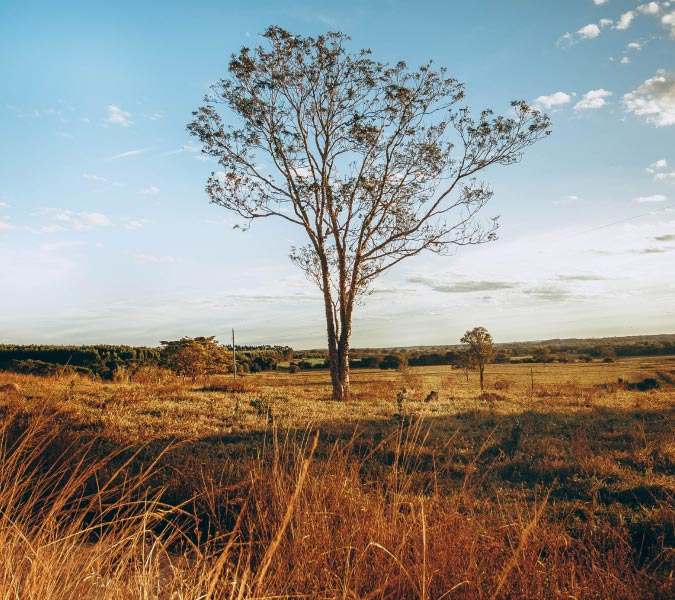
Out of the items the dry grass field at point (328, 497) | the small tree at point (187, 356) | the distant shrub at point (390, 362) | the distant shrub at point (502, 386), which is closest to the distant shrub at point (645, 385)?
the distant shrub at point (502, 386)

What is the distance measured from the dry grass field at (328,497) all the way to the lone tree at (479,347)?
14.7m

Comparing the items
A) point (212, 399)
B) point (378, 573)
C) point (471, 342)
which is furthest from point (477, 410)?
point (471, 342)

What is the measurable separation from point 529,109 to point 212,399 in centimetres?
1540

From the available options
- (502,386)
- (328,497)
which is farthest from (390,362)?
(328,497)

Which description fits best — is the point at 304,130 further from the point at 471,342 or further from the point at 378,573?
the point at 471,342

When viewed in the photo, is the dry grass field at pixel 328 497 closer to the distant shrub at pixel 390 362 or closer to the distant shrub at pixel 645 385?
the distant shrub at pixel 645 385

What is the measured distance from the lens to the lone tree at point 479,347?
111 feet

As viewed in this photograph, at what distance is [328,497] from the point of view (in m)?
4.39

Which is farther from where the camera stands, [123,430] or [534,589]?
[123,430]

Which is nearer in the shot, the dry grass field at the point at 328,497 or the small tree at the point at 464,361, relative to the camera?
the dry grass field at the point at 328,497

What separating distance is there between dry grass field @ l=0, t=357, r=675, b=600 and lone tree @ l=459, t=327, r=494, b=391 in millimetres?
14681

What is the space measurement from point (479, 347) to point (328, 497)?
31.5 m

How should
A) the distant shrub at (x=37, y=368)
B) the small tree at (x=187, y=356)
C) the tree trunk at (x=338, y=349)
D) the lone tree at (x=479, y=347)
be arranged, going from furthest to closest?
the lone tree at (x=479, y=347) < the small tree at (x=187, y=356) < the distant shrub at (x=37, y=368) < the tree trunk at (x=338, y=349)

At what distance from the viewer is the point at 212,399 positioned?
1459cm
